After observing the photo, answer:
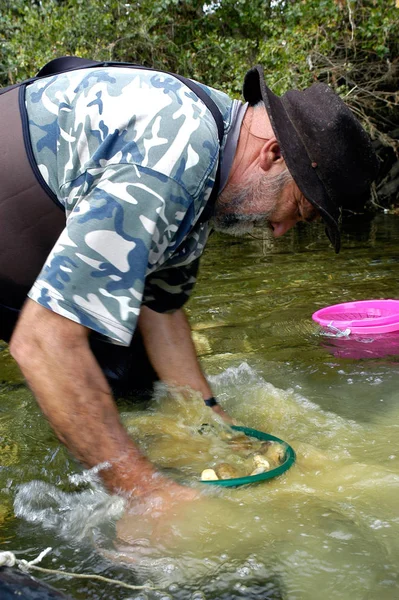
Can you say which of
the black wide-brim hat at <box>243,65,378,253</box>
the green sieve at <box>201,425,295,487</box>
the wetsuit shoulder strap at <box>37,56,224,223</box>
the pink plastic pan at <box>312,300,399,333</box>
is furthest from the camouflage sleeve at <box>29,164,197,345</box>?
the pink plastic pan at <box>312,300,399,333</box>

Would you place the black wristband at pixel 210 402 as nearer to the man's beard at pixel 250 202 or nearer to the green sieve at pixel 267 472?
the green sieve at pixel 267 472

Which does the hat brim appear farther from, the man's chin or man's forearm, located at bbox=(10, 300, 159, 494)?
man's forearm, located at bbox=(10, 300, 159, 494)

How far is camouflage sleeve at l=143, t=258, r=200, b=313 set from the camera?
2686mm

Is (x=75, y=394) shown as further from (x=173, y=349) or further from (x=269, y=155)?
(x=173, y=349)

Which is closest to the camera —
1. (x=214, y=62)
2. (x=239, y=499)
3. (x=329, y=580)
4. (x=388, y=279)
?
(x=329, y=580)

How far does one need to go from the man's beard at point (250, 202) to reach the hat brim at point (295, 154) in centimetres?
7

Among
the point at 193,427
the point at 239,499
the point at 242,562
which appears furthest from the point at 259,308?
the point at 242,562

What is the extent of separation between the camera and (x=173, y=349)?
3088mm

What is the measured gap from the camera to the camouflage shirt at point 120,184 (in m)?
1.88

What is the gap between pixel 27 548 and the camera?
7.00 ft

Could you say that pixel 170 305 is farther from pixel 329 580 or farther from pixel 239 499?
pixel 329 580

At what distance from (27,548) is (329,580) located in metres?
0.98

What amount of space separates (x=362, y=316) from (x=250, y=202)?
2887 millimetres

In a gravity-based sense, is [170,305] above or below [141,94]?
below
